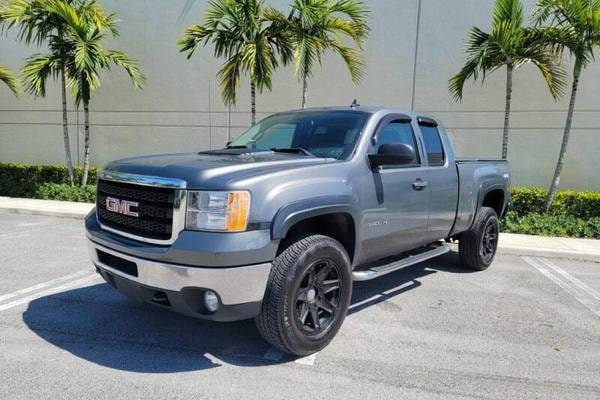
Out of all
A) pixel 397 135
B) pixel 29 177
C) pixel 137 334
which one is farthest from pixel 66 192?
pixel 397 135

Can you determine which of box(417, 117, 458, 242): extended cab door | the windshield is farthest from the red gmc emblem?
box(417, 117, 458, 242): extended cab door

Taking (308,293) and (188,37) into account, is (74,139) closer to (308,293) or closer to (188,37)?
(188,37)

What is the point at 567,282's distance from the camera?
5668 millimetres

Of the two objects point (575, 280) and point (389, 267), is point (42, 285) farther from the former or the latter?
point (575, 280)

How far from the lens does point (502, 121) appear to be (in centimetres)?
1077

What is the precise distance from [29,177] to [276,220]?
12.5 meters

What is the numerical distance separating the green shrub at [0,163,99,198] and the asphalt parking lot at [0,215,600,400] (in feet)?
25.0

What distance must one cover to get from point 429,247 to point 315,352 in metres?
2.45

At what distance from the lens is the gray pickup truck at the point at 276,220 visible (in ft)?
9.38

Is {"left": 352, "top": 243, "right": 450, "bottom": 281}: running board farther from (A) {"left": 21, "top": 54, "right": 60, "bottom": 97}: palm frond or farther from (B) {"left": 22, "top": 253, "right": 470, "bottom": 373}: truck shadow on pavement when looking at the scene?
(A) {"left": 21, "top": 54, "right": 60, "bottom": 97}: palm frond

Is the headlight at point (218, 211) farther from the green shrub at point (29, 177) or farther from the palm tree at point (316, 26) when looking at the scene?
the green shrub at point (29, 177)

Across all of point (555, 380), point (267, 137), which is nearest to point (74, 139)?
point (267, 137)

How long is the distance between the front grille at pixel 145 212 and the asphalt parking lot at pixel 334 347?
94cm

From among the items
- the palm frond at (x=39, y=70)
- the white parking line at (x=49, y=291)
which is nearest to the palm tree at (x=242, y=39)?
the palm frond at (x=39, y=70)
